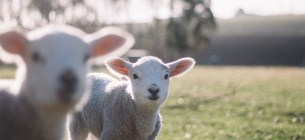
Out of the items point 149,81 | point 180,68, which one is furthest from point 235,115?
point 149,81

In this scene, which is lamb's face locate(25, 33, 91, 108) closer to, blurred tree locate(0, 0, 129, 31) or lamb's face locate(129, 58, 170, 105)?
lamb's face locate(129, 58, 170, 105)

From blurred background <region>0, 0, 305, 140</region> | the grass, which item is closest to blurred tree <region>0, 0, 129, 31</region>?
blurred background <region>0, 0, 305, 140</region>

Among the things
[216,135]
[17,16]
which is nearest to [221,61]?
[17,16]

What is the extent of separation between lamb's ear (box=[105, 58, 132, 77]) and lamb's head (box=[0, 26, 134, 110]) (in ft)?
6.08

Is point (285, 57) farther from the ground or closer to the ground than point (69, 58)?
closer to the ground

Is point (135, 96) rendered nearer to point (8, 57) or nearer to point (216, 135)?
point (8, 57)

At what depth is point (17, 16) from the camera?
28078mm

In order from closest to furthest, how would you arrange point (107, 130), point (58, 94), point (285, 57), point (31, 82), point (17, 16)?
point (58, 94) < point (31, 82) < point (107, 130) < point (17, 16) < point (285, 57)

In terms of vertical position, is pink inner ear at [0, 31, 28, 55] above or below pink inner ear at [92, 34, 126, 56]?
above

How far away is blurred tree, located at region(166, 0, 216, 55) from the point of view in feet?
135

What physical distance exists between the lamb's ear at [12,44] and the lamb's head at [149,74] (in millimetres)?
1896

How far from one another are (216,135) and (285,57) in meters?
39.4

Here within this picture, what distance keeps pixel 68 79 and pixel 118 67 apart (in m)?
2.44

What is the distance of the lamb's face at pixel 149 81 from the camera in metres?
4.27
